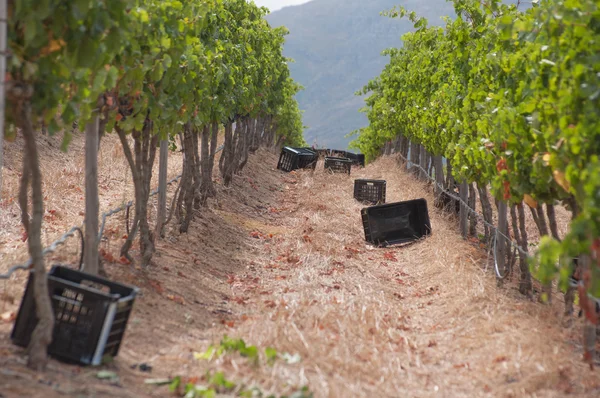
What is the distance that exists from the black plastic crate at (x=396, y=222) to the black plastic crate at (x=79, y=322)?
776 centimetres

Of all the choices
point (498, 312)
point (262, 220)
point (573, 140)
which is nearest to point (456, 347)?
point (498, 312)

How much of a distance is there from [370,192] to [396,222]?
16.6 feet

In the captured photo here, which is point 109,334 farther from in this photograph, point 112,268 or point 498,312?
point 498,312

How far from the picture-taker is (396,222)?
12.5m

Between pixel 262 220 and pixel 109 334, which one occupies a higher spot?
pixel 262 220

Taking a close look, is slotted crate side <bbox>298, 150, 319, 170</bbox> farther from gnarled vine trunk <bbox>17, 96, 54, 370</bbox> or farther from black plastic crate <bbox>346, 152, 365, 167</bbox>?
gnarled vine trunk <bbox>17, 96, 54, 370</bbox>

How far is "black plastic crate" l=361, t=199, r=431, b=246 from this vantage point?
12.3 metres

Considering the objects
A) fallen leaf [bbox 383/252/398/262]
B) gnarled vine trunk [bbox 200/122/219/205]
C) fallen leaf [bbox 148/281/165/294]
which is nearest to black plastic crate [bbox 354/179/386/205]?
gnarled vine trunk [bbox 200/122/219/205]

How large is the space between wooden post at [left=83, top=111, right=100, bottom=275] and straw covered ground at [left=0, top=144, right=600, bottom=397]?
0.62m

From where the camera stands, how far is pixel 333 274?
30.2 feet

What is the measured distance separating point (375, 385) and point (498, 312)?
8.09ft

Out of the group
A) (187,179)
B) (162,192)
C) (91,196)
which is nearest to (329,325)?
(91,196)

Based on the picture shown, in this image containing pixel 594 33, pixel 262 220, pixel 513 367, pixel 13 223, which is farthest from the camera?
pixel 262 220

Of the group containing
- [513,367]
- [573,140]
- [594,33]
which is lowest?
[513,367]
